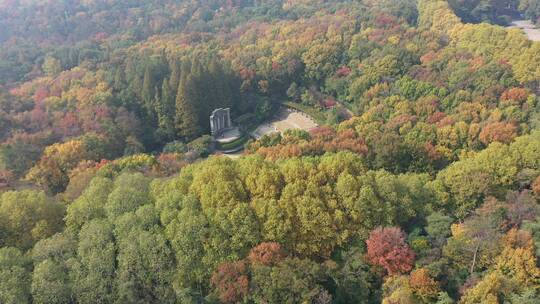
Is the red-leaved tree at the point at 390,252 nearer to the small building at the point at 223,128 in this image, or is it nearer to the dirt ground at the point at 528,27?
the small building at the point at 223,128

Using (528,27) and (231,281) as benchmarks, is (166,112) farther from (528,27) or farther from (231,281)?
(528,27)

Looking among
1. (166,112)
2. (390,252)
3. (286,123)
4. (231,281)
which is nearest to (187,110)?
(166,112)

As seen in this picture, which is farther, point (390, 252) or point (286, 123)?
point (286, 123)

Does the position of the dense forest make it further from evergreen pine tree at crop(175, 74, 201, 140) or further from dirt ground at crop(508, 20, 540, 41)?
dirt ground at crop(508, 20, 540, 41)

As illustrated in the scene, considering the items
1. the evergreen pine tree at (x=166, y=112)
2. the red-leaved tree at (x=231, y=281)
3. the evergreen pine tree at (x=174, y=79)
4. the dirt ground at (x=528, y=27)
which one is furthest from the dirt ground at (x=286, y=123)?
the dirt ground at (x=528, y=27)

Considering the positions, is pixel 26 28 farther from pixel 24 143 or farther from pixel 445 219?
pixel 445 219

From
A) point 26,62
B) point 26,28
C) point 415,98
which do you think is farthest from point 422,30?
point 26,28
